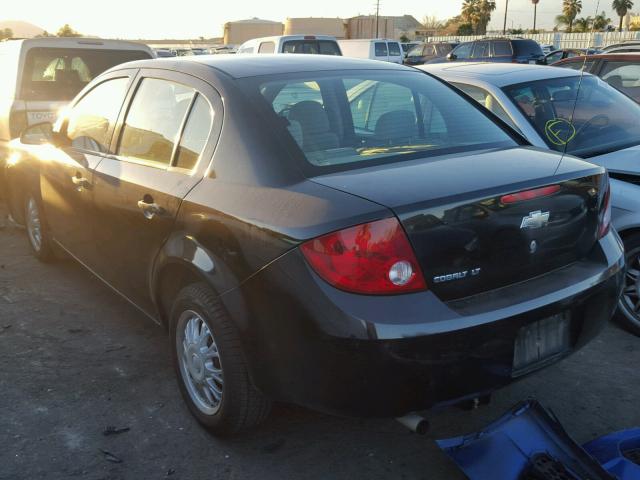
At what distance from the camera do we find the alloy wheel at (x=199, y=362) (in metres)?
3.13

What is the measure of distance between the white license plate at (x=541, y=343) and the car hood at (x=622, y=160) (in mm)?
1899

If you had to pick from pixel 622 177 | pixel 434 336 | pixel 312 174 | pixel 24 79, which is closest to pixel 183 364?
pixel 312 174

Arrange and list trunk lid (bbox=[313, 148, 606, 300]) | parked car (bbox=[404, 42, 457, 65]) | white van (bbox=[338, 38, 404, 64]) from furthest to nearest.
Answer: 1. parked car (bbox=[404, 42, 457, 65])
2. white van (bbox=[338, 38, 404, 64])
3. trunk lid (bbox=[313, 148, 606, 300])

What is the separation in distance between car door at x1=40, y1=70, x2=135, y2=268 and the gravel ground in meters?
0.66

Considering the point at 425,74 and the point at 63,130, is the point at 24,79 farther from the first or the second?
the point at 425,74

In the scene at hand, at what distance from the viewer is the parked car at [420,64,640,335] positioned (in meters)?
4.28

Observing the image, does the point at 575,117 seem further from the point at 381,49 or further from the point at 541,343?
the point at 381,49

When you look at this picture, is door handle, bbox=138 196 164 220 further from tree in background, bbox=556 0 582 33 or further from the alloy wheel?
tree in background, bbox=556 0 582 33

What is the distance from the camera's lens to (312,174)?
280 cm

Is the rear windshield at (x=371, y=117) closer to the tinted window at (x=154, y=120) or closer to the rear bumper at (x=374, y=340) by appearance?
the tinted window at (x=154, y=120)

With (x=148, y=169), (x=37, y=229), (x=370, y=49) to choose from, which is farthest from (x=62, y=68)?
(x=370, y=49)

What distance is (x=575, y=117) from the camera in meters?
5.06

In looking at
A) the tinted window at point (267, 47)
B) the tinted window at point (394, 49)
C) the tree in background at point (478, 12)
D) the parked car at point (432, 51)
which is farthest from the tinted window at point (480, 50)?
the tree in background at point (478, 12)

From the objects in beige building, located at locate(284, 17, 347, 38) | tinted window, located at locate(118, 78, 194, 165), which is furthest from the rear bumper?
beige building, located at locate(284, 17, 347, 38)
